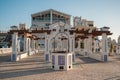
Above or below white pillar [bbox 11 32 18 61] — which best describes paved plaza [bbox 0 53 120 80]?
below

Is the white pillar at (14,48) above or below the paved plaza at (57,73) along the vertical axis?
above

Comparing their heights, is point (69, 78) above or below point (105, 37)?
below

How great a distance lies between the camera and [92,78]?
11359mm

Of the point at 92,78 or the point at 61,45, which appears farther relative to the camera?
the point at 61,45

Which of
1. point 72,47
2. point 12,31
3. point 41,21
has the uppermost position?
point 41,21

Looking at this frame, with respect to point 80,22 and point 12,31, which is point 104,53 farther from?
point 80,22

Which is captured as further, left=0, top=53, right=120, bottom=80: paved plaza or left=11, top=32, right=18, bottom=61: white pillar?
left=11, top=32, right=18, bottom=61: white pillar

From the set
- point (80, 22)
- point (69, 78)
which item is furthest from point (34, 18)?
point (69, 78)

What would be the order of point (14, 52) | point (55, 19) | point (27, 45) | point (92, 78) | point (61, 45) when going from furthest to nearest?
point (55, 19) < point (61, 45) < point (27, 45) < point (14, 52) < point (92, 78)

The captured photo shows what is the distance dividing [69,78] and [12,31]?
1328 centimetres

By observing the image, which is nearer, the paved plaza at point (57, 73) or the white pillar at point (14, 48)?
the paved plaza at point (57, 73)

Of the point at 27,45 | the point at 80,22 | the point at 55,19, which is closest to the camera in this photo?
the point at 27,45

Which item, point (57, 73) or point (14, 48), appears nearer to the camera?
point (57, 73)

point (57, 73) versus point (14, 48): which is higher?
point (14, 48)
